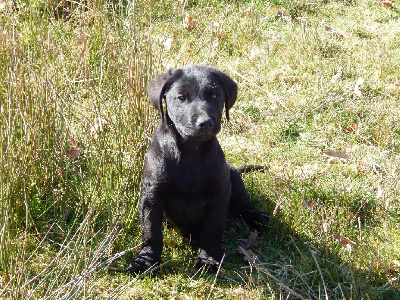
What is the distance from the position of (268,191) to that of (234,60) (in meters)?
2.33

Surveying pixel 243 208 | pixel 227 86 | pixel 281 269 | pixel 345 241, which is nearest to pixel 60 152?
pixel 227 86

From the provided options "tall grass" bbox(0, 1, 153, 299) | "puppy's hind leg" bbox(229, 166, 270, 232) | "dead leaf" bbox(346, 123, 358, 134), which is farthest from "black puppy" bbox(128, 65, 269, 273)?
"dead leaf" bbox(346, 123, 358, 134)

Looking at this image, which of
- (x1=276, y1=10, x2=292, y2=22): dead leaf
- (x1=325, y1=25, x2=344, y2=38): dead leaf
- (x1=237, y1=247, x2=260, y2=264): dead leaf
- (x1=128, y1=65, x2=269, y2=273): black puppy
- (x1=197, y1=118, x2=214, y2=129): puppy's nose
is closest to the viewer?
(x1=197, y1=118, x2=214, y2=129): puppy's nose

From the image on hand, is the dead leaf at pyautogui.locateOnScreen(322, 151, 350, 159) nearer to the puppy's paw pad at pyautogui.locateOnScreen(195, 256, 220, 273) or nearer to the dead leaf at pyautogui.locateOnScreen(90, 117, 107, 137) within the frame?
the puppy's paw pad at pyautogui.locateOnScreen(195, 256, 220, 273)

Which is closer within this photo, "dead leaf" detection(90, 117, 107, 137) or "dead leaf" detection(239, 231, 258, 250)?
"dead leaf" detection(90, 117, 107, 137)

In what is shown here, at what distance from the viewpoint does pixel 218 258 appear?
145 inches

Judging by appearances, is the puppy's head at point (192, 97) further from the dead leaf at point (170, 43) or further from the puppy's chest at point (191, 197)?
the dead leaf at point (170, 43)

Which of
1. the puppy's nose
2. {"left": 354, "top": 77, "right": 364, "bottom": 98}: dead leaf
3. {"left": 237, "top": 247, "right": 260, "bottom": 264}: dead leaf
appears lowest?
{"left": 237, "top": 247, "right": 260, "bottom": 264}: dead leaf

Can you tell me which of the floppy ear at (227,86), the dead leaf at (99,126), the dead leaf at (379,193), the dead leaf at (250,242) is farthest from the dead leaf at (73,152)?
the dead leaf at (379,193)

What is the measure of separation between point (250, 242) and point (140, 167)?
0.96 meters

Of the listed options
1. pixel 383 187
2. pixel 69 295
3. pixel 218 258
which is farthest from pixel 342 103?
pixel 69 295

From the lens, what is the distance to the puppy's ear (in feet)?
11.3

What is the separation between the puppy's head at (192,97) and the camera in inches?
128

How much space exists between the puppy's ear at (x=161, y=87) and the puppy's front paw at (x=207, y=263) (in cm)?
96
